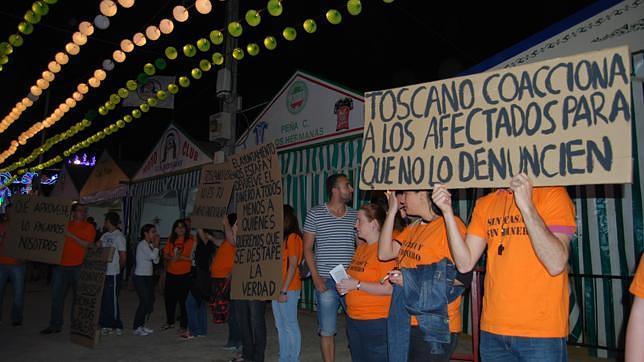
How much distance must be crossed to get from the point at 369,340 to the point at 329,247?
145 cm

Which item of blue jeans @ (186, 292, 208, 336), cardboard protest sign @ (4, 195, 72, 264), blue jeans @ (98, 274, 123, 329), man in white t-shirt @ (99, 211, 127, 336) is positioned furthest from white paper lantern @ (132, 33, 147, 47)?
blue jeans @ (186, 292, 208, 336)

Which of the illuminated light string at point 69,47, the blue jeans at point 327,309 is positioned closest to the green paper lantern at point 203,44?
the illuminated light string at point 69,47

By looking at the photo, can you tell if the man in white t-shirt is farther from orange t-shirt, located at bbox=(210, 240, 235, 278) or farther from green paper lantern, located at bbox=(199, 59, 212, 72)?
green paper lantern, located at bbox=(199, 59, 212, 72)

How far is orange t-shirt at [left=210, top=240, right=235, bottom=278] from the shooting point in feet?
23.9

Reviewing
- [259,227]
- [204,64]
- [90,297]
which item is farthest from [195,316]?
[204,64]

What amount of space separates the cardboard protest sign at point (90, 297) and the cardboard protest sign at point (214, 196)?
1702 millimetres

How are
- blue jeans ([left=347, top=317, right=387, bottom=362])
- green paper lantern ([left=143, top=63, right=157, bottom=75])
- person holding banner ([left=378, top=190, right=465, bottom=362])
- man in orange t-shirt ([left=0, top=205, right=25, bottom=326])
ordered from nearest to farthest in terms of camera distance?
person holding banner ([left=378, top=190, right=465, bottom=362]) < blue jeans ([left=347, top=317, right=387, bottom=362]) < man in orange t-shirt ([left=0, top=205, right=25, bottom=326]) < green paper lantern ([left=143, top=63, right=157, bottom=75])

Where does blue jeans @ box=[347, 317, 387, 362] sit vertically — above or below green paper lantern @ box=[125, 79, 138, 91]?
below

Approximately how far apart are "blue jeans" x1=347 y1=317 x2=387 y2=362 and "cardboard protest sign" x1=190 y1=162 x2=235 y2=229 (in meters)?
2.98

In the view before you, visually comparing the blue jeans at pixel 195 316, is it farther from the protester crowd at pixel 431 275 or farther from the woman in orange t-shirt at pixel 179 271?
the protester crowd at pixel 431 275

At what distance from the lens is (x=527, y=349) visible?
7.92ft

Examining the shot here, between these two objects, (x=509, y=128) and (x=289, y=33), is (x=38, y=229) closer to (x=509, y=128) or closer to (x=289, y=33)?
(x=289, y=33)

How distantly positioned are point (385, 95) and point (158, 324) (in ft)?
24.4

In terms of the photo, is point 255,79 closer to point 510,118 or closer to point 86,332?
point 86,332
